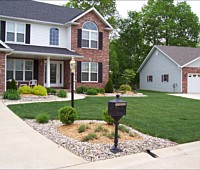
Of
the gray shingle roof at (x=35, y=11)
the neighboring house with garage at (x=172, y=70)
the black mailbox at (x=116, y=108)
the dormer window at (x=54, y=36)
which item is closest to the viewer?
the black mailbox at (x=116, y=108)

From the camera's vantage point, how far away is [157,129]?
730 cm

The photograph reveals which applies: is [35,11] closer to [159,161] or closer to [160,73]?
[160,73]

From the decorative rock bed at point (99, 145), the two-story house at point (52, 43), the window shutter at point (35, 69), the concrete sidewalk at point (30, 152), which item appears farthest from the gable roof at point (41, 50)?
the decorative rock bed at point (99, 145)

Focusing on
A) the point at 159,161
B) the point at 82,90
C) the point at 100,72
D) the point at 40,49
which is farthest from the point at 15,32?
the point at 159,161

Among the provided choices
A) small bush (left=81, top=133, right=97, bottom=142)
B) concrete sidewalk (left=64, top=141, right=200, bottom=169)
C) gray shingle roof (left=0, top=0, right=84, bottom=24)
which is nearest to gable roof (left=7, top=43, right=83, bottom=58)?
gray shingle roof (left=0, top=0, right=84, bottom=24)

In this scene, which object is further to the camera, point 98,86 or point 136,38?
point 136,38

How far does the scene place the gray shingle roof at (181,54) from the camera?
25.8 metres

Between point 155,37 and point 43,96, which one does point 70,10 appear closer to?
point 43,96

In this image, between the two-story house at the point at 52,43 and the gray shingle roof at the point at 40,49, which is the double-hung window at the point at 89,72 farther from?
the gray shingle roof at the point at 40,49

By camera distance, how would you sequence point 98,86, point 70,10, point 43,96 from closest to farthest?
point 43,96, point 98,86, point 70,10

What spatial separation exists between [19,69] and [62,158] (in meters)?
16.3

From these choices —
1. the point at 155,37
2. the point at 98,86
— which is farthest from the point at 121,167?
the point at 155,37

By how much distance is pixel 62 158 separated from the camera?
4711 millimetres

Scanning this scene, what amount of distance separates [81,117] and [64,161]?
434 cm
